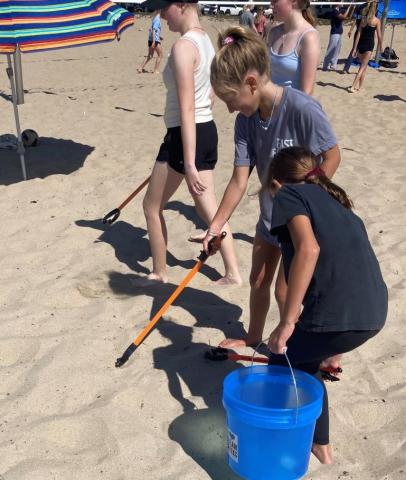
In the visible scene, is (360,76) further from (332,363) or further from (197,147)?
(332,363)

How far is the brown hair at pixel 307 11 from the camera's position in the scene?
3.53 meters

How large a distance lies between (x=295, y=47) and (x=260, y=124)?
34.4 inches

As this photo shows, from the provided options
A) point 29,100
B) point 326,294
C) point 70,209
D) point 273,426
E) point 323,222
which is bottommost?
point 29,100

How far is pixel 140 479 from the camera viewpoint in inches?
100

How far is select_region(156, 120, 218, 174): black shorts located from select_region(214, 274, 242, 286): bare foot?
0.72 m

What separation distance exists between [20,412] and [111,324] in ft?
2.77

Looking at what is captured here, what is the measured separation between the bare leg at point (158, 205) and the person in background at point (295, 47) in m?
0.85

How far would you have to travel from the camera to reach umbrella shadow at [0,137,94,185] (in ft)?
21.0

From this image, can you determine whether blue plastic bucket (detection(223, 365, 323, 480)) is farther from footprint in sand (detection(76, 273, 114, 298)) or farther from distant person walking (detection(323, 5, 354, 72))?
distant person walking (detection(323, 5, 354, 72))

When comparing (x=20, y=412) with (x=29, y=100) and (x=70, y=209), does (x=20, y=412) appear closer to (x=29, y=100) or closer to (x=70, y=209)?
(x=70, y=209)

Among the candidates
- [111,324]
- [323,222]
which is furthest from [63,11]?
[323,222]

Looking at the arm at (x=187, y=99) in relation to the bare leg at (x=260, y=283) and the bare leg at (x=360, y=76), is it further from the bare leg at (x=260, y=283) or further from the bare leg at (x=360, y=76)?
the bare leg at (x=360, y=76)

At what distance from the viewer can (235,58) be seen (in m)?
2.57

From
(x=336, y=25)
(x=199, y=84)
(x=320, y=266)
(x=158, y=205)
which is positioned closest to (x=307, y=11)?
(x=199, y=84)
